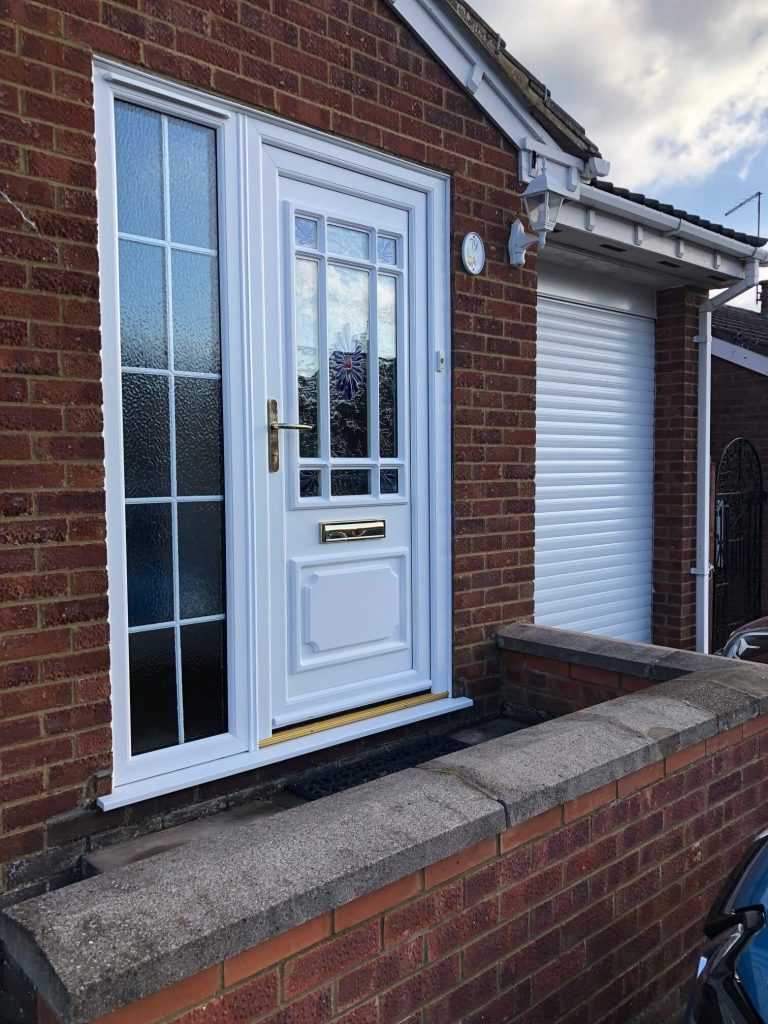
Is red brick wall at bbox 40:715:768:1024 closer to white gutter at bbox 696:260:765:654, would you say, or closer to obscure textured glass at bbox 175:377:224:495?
obscure textured glass at bbox 175:377:224:495

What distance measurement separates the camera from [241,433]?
315cm

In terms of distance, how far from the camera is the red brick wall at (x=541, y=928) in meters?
1.74

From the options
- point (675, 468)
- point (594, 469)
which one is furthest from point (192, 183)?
point (675, 468)

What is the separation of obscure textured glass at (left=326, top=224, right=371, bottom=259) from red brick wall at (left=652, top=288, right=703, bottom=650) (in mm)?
4081

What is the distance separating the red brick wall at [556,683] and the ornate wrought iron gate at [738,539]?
5305mm

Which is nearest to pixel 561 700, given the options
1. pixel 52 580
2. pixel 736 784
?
pixel 736 784

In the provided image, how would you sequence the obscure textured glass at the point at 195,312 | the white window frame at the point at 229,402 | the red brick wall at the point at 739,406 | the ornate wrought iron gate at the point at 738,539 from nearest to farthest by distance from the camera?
the white window frame at the point at 229,402 < the obscure textured glass at the point at 195,312 < the ornate wrought iron gate at the point at 738,539 < the red brick wall at the point at 739,406

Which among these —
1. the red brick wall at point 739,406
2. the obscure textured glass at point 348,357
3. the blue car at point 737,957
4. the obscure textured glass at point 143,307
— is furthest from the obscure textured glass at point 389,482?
the red brick wall at point 739,406

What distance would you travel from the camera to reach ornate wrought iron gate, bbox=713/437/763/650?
8844 millimetres

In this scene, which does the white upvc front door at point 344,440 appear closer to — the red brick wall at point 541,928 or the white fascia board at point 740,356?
the red brick wall at point 541,928

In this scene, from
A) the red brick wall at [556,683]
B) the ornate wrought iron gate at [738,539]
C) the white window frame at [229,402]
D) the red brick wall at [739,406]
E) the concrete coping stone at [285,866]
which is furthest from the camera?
the red brick wall at [739,406]

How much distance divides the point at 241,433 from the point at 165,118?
115 centimetres

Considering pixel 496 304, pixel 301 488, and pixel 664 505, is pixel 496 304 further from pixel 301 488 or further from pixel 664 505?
pixel 664 505

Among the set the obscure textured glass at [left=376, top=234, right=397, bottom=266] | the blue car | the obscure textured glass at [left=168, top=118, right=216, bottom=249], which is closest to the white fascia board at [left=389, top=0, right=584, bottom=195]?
the obscure textured glass at [left=376, top=234, right=397, bottom=266]
